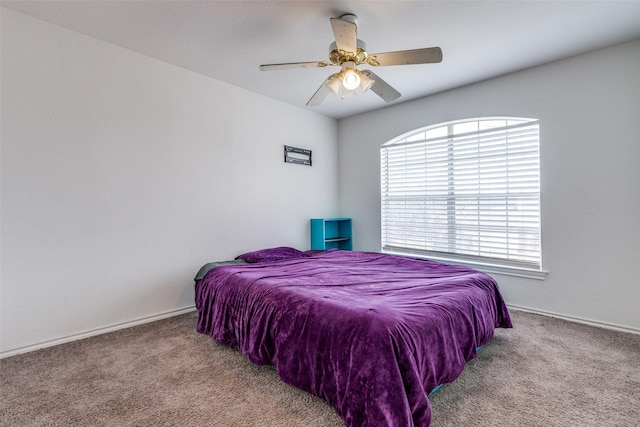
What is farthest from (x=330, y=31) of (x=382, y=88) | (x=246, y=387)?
(x=246, y=387)

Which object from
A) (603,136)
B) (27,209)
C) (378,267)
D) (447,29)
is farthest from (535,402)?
(27,209)

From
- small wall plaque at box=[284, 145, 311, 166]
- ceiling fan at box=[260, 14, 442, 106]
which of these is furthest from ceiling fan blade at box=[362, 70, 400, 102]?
small wall plaque at box=[284, 145, 311, 166]

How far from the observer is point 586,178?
2.76 meters

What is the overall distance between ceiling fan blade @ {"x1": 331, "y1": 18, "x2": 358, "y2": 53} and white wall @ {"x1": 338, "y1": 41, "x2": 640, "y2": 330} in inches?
83.6

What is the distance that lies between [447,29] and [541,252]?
232cm


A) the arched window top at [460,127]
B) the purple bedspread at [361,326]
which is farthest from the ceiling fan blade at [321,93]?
the arched window top at [460,127]

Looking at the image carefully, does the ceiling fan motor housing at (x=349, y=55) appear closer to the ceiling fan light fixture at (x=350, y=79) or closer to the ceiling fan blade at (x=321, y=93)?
the ceiling fan light fixture at (x=350, y=79)

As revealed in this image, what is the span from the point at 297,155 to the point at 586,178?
3.20 metres

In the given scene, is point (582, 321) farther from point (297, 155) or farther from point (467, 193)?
point (297, 155)

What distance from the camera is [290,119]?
4.15 meters

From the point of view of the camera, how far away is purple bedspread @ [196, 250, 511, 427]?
134cm

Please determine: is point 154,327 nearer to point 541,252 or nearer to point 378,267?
point 378,267

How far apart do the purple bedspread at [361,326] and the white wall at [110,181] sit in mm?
801

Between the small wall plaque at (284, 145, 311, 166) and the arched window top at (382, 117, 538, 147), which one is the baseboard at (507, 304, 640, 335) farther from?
the small wall plaque at (284, 145, 311, 166)
